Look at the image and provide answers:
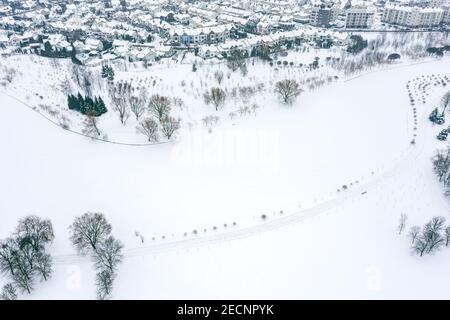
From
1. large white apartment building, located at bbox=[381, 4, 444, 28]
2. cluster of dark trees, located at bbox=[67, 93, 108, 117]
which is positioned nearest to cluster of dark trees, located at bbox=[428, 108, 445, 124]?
cluster of dark trees, located at bbox=[67, 93, 108, 117]

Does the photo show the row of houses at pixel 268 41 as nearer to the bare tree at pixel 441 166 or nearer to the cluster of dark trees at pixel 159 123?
the cluster of dark trees at pixel 159 123

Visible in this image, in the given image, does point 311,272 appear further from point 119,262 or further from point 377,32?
point 377,32

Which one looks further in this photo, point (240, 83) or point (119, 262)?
point (240, 83)

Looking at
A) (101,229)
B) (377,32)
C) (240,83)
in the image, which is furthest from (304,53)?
(101,229)

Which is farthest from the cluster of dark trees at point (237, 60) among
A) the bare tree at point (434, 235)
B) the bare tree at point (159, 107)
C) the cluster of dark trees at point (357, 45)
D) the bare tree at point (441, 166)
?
the bare tree at point (434, 235)

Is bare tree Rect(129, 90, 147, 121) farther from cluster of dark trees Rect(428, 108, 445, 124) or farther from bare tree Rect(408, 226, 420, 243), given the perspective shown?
cluster of dark trees Rect(428, 108, 445, 124)

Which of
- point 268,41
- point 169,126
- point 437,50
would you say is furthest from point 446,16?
point 169,126
